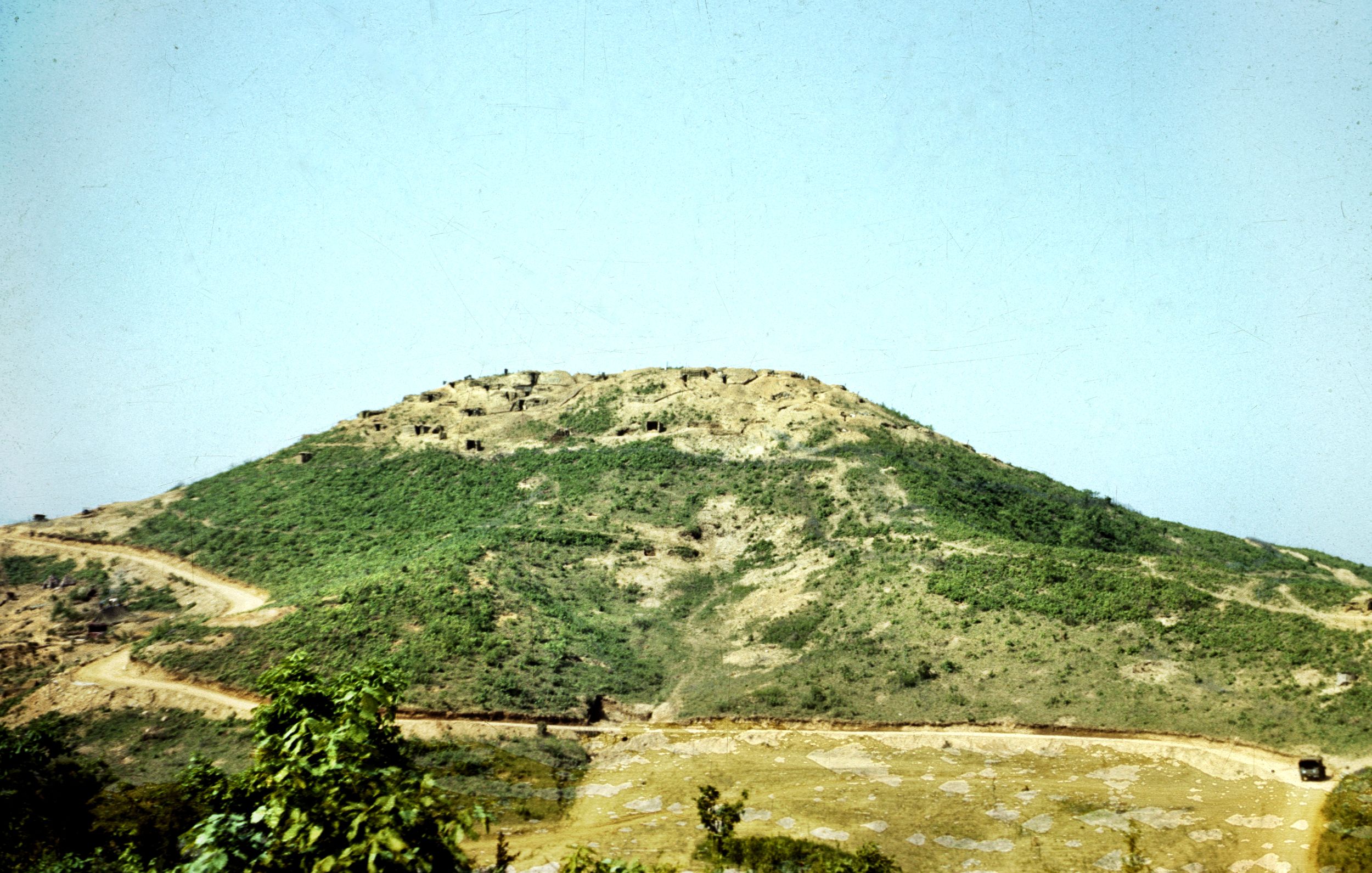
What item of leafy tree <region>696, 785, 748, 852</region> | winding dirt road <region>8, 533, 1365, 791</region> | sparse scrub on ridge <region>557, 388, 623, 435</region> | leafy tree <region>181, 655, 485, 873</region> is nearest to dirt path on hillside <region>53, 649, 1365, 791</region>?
winding dirt road <region>8, 533, 1365, 791</region>

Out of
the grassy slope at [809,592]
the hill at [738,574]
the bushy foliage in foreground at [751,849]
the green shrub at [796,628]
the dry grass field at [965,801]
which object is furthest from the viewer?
the green shrub at [796,628]

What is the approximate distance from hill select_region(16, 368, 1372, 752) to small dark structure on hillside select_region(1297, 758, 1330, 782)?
6.60 ft

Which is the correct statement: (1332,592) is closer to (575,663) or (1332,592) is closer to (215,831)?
(575,663)

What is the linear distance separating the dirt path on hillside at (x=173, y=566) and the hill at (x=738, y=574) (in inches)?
52.2

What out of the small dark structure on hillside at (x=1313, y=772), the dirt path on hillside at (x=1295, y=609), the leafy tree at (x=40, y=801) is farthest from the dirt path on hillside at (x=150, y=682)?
the dirt path on hillside at (x=1295, y=609)

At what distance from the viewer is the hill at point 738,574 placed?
41375 millimetres

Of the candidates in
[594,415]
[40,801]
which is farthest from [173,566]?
[40,801]

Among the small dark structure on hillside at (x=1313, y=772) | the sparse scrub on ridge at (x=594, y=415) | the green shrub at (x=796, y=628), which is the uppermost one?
the sparse scrub on ridge at (x=594, y=415)

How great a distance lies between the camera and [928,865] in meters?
27.2

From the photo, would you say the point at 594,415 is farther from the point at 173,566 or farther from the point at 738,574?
the point at 173,566

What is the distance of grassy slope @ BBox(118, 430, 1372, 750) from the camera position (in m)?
40.7

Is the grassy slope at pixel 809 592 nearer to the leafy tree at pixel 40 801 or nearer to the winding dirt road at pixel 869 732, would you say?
the winding dirt road at pixel 869 732

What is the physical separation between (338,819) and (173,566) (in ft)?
217

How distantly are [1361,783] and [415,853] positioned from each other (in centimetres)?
3480
